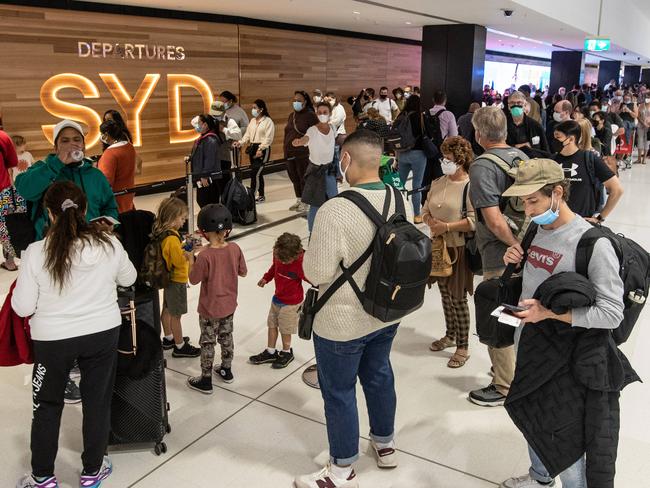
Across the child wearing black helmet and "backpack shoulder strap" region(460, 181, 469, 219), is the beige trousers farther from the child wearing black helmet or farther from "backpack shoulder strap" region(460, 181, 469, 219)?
Result: the child wearing black helmet

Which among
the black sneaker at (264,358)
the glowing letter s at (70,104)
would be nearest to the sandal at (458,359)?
the black sneaker at (264,358)

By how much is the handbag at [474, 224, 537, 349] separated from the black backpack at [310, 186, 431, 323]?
0.90ft

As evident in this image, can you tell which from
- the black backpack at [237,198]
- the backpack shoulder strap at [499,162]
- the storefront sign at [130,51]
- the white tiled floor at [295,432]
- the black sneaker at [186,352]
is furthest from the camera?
the storefront sign at [130,51]

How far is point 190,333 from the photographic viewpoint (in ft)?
15.8

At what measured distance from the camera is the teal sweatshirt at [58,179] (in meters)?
3.58

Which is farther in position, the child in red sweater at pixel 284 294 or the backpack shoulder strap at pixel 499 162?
Result: the child in red sweater at pixel 284 294

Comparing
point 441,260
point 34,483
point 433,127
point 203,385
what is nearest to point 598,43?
point 433,127

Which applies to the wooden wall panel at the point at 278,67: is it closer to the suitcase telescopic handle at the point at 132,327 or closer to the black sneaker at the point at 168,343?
the black sneaker at the point at 168,343

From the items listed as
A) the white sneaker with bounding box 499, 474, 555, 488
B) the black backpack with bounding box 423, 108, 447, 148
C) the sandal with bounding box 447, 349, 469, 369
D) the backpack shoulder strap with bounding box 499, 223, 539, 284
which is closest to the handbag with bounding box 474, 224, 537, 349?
the backpack shoulder strap with bounding box 499, 223, 539, 284

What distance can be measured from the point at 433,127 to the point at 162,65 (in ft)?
15.3

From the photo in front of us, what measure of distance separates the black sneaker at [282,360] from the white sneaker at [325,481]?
4.28 ft

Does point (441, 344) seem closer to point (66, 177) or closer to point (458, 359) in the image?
point (458, 359)

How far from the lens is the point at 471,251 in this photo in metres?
4.10

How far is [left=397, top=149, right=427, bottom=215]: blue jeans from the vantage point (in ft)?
26.5
